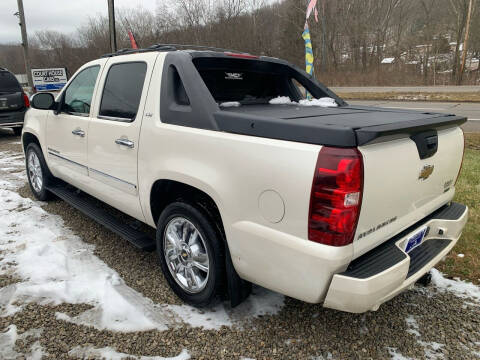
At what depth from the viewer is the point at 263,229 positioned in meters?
2.01

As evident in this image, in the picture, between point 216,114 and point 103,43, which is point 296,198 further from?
point 103,43

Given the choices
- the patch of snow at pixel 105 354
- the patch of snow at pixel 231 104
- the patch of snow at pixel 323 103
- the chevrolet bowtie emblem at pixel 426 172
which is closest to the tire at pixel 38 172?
the patch of snow at pixel 231 104

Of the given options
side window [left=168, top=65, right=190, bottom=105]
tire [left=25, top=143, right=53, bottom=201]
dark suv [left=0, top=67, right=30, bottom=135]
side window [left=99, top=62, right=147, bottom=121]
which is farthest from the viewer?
dark suv [left=0, top=67, right=30, bottom=135]

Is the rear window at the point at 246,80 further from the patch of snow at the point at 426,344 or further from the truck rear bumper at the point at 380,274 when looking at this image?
the patch of snow at the point at 426,344

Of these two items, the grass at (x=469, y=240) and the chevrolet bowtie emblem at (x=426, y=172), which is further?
the grass at (x=469, y=240)

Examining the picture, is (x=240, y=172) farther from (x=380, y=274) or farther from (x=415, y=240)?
(x=415, y=240)

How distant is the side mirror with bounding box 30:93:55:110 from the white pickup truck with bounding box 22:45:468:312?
0.52 meters

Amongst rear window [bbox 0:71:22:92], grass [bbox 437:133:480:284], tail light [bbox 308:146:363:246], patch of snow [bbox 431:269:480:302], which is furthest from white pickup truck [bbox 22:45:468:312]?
rear window [bbox 0:71:22:92]

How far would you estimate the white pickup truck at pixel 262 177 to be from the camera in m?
1.81

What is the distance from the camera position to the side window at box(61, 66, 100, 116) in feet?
11.9

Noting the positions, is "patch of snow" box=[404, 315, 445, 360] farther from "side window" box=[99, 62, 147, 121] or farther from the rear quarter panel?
"side window" box=[99, 62, 147, 121]

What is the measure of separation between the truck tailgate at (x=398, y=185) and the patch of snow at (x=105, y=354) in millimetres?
1227

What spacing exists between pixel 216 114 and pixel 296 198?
0.81m

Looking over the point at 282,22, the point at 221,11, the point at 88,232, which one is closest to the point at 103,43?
the point at 221,11
